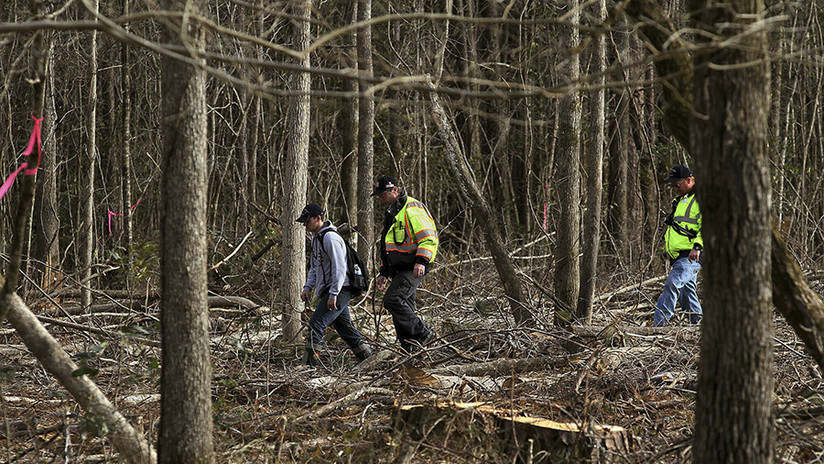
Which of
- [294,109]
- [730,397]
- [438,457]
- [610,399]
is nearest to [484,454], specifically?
[438,457]

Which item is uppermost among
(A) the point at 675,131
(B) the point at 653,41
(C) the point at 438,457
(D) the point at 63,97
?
(D) the point at 63,97

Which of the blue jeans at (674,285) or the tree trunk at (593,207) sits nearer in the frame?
the tree trunk at (593,207)

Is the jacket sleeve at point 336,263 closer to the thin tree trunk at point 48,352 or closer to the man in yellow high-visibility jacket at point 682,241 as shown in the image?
the man in yellow high-visibility jacket at point 682,241

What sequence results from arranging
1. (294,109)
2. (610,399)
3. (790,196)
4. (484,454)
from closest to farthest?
(484,454) < (610,399) < (294,109) < (790,196)

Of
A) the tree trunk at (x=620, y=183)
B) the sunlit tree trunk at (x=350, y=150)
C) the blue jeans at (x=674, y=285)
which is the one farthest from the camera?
the tree trunk at (x=620, y=183)

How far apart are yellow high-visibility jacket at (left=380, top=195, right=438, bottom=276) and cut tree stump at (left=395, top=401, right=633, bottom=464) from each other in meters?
3.10

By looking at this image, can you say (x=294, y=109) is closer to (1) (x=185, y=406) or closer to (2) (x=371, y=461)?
(2) (x=371, y=461)

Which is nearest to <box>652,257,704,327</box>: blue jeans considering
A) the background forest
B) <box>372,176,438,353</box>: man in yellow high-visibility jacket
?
the background forest

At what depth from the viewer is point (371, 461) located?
5.17 meters

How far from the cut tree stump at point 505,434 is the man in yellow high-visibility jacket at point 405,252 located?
9.41 ft

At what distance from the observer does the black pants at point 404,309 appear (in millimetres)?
8469

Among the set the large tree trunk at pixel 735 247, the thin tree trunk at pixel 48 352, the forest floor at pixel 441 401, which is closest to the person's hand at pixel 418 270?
the forest floor at pixel 441 401

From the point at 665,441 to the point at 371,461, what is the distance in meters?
1.84

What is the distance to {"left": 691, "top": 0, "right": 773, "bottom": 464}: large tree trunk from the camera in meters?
3.33
